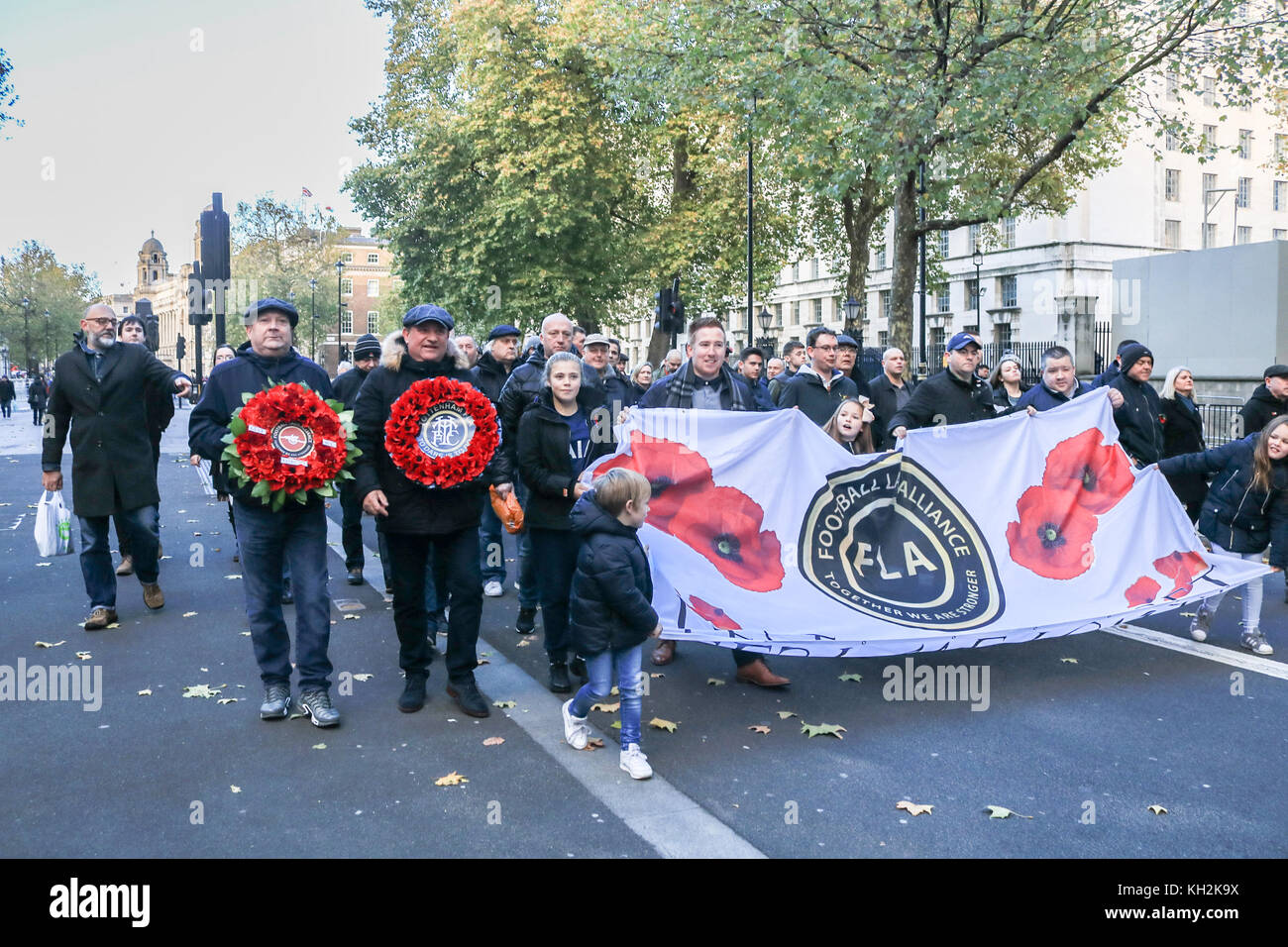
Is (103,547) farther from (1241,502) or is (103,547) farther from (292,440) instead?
(1241,502)

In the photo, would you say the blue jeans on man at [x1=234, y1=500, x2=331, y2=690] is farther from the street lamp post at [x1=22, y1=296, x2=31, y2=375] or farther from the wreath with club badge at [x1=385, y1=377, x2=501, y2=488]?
the street lamp post at [x1=22, y1=296, x2=31, y2=375]

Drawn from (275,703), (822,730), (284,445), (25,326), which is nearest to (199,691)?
(275,703)

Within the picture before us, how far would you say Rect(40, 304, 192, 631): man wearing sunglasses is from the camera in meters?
7.73

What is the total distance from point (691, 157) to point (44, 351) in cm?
6396

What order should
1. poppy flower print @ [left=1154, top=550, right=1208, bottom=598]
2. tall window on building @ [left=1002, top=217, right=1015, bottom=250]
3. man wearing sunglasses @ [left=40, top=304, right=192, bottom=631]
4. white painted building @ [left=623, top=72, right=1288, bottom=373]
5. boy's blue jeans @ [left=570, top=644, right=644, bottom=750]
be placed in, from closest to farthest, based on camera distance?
boy's blue jeans @ [left=570, top=644, right=644, bottom=750], poppy flower print @ [left=1154, top=550, right=1208, bottom=598], man wearing sunglasses @ [left=40, top=304, right=192, bottom=631], white painted building @ [left=623, top=72, right=1288, bottom=373], tall window on building @ [left=1002, top=217, right=1015, bottom=250]

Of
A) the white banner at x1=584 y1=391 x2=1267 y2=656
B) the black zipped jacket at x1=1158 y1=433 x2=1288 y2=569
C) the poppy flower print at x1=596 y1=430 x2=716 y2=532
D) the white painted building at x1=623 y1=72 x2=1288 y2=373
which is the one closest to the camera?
the white banner at x1=584 y1=391 x2=1267 y2=656

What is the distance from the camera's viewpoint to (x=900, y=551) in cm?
670

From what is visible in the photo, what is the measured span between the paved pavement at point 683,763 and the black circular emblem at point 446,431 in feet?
4.58

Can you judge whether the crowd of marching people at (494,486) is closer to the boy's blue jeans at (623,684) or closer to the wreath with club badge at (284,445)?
the boy's blue jeans at (623,684)

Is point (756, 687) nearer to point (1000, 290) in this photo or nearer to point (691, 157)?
point (691, 157)

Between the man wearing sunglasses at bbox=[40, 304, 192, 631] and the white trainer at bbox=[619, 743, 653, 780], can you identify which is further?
the man wearing sunglasses at bbox=[40, 304, 192, 631]

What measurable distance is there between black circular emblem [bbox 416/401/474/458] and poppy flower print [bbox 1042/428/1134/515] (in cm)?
393

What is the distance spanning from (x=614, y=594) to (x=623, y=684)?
43 centimetres

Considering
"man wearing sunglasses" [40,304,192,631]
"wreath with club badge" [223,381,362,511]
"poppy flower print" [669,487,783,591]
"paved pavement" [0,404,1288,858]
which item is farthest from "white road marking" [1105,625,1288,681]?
"man wearing sunglasses" [40,304,192,631]
